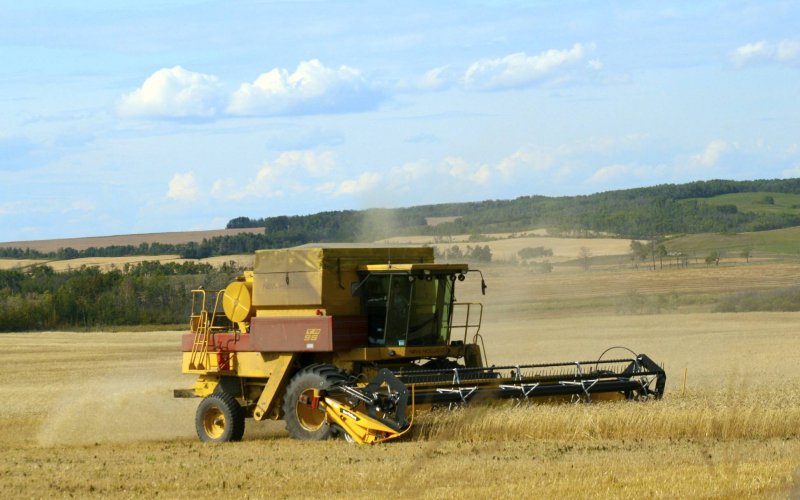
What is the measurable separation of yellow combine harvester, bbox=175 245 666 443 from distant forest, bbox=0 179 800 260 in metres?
4.35

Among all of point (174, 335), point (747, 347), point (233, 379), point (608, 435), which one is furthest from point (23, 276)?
point (608, 435)

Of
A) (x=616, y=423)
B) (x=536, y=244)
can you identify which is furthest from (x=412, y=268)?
(x=536, y=244)

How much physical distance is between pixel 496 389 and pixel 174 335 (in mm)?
40328

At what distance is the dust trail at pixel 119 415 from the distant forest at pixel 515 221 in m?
3.99

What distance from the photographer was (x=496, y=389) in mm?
15320

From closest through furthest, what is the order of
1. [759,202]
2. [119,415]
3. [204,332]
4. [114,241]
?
[204,332], [119,415], [759,202], [114,241]

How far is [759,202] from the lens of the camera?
90250mm

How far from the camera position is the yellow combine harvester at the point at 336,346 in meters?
15.7

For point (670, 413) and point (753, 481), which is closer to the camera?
point (753, 481)

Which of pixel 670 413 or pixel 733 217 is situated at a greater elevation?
pixel 733 217

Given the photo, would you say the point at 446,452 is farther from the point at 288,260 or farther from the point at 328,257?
the point at 288,260

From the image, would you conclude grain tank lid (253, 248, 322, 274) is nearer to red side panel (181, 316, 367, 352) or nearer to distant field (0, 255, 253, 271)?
red side panel (181, 316, 367, 352)

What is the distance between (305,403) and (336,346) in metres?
1.02

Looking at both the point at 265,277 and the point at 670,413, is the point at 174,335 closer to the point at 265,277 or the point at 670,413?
the point at 265,277
